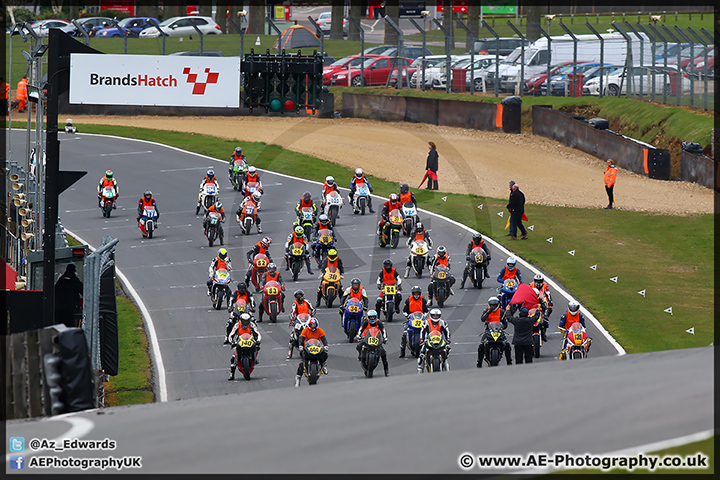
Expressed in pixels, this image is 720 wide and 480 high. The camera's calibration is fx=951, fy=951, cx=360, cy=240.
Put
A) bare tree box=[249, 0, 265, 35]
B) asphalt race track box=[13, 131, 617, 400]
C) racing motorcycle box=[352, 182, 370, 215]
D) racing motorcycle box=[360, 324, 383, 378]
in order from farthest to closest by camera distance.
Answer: bare tree box=[249, 0, 265, 35] < racing motorcycle box=[352, 182, 370, 215] < asphalt race track box=[13, 131, 617, 400] < racing motorcycle box=[360, 324, 383, 378]

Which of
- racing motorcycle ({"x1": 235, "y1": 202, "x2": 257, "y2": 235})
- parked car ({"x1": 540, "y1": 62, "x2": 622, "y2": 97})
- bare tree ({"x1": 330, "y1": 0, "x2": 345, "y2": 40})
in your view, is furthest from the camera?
bare tree ({"x1": 330, "y1": 0, "x2": 345, "y2": 40})

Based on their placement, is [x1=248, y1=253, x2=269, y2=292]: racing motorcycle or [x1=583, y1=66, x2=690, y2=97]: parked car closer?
[x1=248, y1=253, x2=269, y2=292]: racing motorcycle

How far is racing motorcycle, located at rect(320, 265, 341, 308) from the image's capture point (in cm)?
2220

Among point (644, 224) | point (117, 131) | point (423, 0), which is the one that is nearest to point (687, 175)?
point (644, 224)

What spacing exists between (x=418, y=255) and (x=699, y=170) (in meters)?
13.7

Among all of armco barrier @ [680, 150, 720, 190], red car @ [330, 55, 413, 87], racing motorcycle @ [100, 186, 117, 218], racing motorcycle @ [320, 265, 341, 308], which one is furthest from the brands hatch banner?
red car @ [330, 55, 413, 87]

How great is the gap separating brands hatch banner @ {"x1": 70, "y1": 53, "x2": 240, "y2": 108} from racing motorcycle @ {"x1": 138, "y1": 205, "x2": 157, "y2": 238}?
29.0 ft

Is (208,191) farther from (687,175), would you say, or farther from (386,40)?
(386,40)

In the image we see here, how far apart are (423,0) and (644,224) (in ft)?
185

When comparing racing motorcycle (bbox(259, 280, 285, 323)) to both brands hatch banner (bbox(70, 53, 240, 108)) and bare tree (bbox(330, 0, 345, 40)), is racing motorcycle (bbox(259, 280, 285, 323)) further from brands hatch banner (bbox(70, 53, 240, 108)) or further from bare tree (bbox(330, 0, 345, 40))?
bare tree (bbox(330, 0, 345, 40))

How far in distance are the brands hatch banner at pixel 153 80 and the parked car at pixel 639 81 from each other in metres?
22.8

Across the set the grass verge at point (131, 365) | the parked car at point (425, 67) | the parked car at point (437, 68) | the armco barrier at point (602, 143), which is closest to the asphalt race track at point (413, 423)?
the grass verge at point (131, 365)

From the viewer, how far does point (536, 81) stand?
44.1 meters

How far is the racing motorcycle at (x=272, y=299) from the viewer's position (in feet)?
69.8
